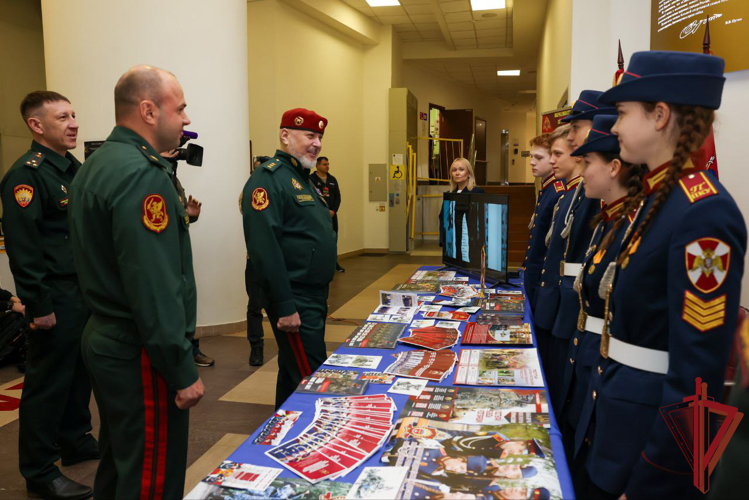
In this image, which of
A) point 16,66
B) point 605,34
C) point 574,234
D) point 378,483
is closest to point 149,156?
point 378,483

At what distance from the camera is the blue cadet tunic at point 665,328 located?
1.14 metres

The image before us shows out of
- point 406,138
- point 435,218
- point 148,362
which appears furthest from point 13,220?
point 435,218

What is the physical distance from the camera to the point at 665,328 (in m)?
1.25

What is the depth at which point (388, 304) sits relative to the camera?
2.99 metres

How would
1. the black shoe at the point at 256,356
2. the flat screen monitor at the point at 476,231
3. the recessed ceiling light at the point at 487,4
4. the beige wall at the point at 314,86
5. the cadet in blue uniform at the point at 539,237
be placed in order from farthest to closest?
the recessed ceiling light at the point at 487,4 → the beige wall at the point at 314,86 → the black shoe at the point at 256,356 → the flat screen monitor at the point at 476,231 → the cadet in blue uniform at the point at 539,237

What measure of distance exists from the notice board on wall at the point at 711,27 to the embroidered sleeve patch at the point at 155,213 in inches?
115

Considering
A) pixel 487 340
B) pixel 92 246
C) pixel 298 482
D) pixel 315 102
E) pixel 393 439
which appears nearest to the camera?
pixel 298 482

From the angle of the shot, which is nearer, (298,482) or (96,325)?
(298,482)

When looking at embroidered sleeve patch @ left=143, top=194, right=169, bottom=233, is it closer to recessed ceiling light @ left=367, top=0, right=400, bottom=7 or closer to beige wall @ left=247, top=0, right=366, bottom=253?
beige wall @ left=247, top=0, right=366, bottom=253

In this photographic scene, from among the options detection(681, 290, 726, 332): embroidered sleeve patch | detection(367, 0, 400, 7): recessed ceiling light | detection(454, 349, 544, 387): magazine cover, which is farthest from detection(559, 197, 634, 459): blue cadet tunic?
detection(367, 0, 400, 7): recessed ceiling light

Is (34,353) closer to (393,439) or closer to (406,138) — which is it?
(393,439)

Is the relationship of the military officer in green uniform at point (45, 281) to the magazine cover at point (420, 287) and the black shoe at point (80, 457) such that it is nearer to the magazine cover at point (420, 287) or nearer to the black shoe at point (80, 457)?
the black shoe at point (80, 457)

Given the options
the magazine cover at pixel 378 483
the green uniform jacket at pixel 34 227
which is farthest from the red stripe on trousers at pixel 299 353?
the magazine cover at pixel 378 483

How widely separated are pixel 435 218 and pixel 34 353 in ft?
35.6
